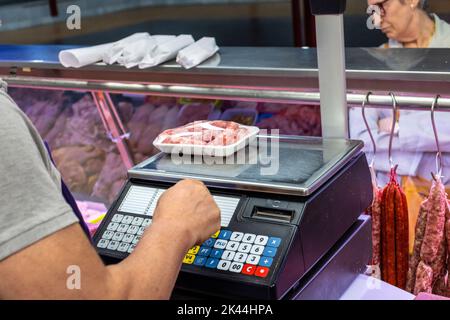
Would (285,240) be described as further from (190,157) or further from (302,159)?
(190,157)

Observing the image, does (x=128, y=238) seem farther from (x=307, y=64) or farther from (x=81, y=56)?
Result: (x=81, y=56)

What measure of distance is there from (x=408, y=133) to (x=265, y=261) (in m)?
1.46

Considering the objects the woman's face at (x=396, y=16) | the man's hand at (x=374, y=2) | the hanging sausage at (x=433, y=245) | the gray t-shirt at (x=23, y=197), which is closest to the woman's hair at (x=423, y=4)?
the woman's face at (x=396, y=16)

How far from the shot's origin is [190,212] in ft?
3.88

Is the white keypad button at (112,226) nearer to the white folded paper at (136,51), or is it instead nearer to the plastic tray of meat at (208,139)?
the plastic tray of meat at (208,139)

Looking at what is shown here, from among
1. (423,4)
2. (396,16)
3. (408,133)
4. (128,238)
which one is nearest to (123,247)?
(128,238)

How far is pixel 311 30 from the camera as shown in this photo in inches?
170

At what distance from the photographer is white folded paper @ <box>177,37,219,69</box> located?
6.55 ft

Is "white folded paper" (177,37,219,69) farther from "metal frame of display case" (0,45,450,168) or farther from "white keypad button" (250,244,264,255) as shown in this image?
"white keypad button" (250,244,264,255)

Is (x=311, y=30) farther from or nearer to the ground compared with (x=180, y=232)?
nearer to the ground

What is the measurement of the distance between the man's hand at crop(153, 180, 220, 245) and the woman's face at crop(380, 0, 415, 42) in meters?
2.03
